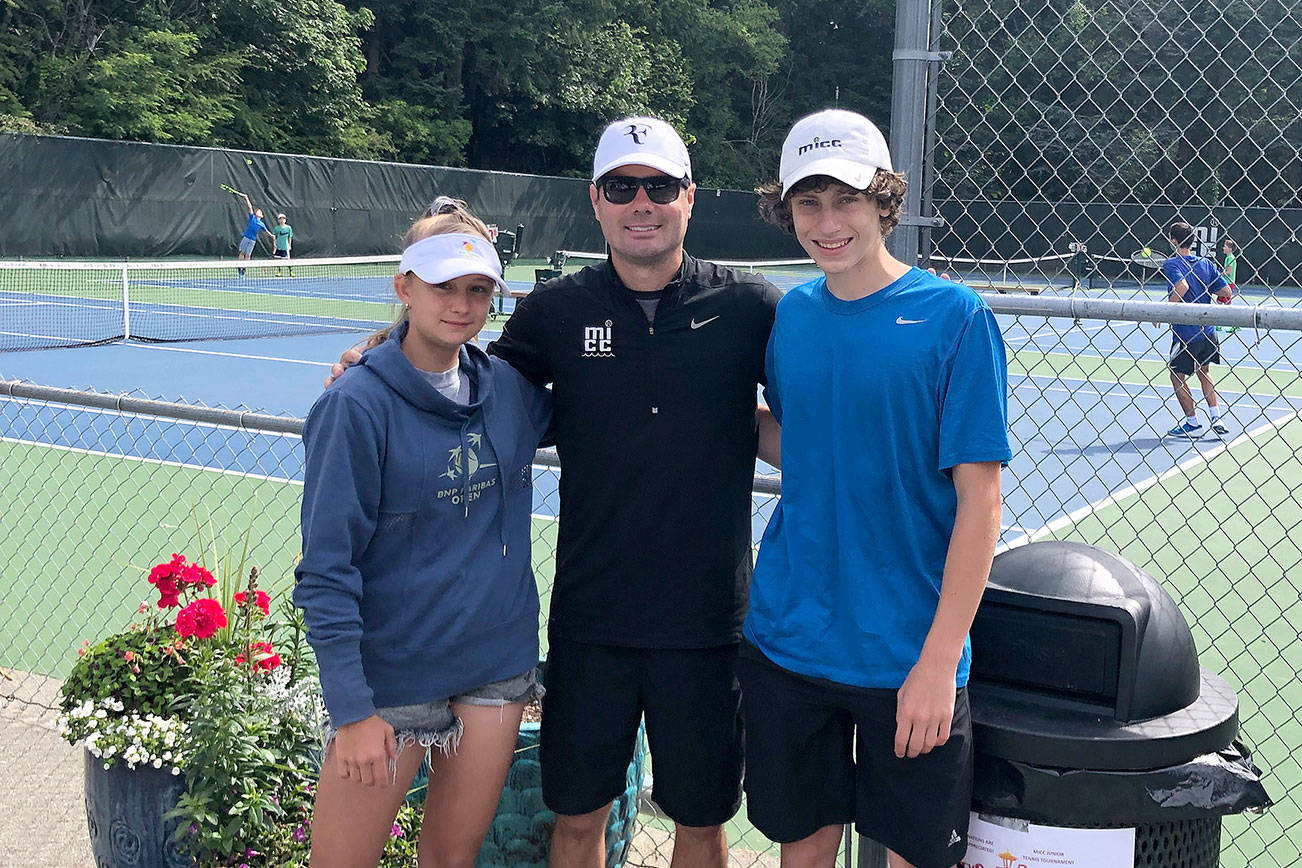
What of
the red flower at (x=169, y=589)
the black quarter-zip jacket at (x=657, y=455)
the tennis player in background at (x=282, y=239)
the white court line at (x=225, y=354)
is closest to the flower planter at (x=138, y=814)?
the red flower at (x=169, y=589)

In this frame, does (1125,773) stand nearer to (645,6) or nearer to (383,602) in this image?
(383,602)

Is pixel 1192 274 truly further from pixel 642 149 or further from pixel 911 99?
pixel 642 149

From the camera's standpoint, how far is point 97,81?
30.0 metres

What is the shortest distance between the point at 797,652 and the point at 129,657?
6.21ft

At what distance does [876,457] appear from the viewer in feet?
7.50

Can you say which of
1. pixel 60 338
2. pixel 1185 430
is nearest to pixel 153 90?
pixel 60 338

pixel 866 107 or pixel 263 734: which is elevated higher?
pixel 866 107

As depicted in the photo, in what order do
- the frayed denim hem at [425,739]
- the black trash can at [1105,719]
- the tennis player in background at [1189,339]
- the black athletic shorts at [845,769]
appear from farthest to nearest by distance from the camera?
the tennis player in background at [1189,339]
the frayed denim hem at [425,739]
the black athletic shorts at [845,769]
the black trash can at [1105,719]

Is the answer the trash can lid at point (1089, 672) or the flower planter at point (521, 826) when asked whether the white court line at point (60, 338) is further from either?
the trash can lid at point (1089, 672)

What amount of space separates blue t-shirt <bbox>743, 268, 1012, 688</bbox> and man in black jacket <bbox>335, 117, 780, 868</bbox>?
0.96 feet

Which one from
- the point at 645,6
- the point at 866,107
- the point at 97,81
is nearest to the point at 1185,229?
the point at 97,81

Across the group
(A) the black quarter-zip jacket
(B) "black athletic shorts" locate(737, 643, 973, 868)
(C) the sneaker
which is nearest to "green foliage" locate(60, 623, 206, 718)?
(A) the black quarter-zip jacket

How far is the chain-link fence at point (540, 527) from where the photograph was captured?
3.85m

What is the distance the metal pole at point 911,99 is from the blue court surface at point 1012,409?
9.79ft
